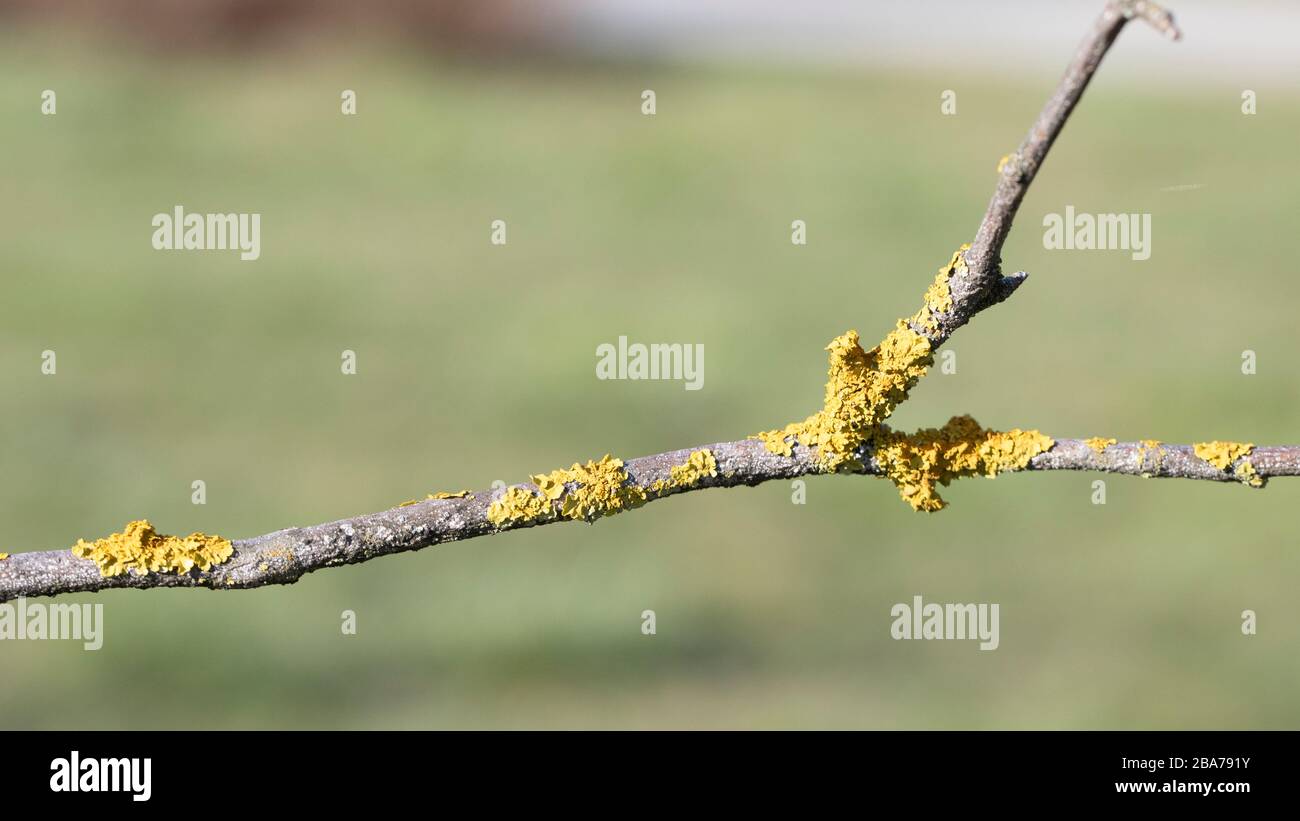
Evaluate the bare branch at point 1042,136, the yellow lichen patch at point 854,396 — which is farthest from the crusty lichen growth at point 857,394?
the bare branch at point 1042,136

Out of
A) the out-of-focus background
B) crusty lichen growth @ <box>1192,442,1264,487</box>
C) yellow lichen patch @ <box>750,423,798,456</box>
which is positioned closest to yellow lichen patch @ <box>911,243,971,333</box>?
yellow lichen patch @ <box>750,423,798,456</box>

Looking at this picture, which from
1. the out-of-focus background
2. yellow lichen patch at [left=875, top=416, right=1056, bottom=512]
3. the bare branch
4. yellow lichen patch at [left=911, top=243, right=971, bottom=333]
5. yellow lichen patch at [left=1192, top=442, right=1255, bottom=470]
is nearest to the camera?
the bare branch

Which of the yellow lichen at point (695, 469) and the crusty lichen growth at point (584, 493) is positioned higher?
the yellow lichen at point (695, 469)

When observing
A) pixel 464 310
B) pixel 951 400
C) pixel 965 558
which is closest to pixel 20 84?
pixel 464 310

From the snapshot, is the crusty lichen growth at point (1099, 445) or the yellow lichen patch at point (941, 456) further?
the yellow lichen patch at point (941, 456)

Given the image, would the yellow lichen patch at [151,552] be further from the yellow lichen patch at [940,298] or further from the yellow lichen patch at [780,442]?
the yellow lichen patch at [940,298]

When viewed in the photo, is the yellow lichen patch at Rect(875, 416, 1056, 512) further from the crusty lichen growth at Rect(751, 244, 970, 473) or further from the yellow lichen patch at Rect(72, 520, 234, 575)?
the yellow lichen patch at Rect(72, 520, 234, 575)

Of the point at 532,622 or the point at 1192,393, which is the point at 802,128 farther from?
the point at 532,622
